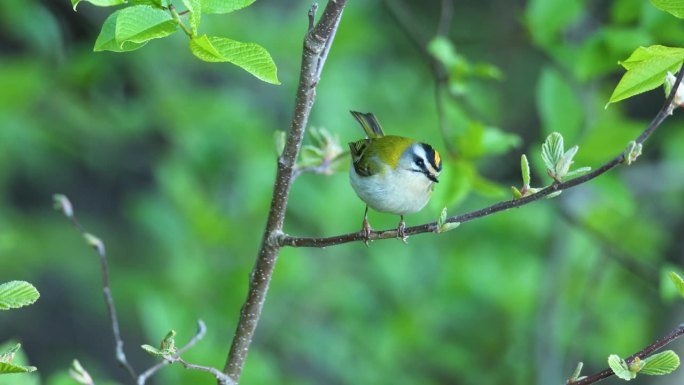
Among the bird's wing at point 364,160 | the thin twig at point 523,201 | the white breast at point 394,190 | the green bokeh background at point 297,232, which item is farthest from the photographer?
the green bokeh background at point 297,232

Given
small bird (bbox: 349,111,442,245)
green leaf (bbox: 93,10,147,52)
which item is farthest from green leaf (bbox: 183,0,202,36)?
small bird (bbox: 349,111,442,245)

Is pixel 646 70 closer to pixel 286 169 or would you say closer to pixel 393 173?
pixel 286 169

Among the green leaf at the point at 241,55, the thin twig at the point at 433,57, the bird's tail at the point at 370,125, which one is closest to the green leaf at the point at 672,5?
the green leaf at the point at 241,55

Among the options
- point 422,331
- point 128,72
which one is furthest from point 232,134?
point 422,331

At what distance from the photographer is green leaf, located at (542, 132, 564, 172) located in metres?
1.59

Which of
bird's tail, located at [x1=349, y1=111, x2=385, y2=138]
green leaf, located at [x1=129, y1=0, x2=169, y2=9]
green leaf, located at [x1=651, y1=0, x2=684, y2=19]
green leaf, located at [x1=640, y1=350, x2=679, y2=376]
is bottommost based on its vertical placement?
green leaf, located at [x1=640, y1=350, x2=679, y2=376]

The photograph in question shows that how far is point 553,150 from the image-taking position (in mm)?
1603

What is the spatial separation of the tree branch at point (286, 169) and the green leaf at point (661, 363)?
2.78ft

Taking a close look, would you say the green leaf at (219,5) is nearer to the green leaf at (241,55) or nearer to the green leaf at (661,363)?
the green leaf at (241,55)

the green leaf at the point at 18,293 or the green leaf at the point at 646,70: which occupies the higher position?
the green leaf at the point at 646,70

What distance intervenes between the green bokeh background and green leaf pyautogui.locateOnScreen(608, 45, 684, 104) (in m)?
2.35

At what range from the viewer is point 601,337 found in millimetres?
5504

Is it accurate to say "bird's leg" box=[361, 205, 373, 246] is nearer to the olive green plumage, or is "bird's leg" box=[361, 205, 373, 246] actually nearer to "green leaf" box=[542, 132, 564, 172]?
the olive green plumage

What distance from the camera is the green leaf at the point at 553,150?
1586 millimetres
